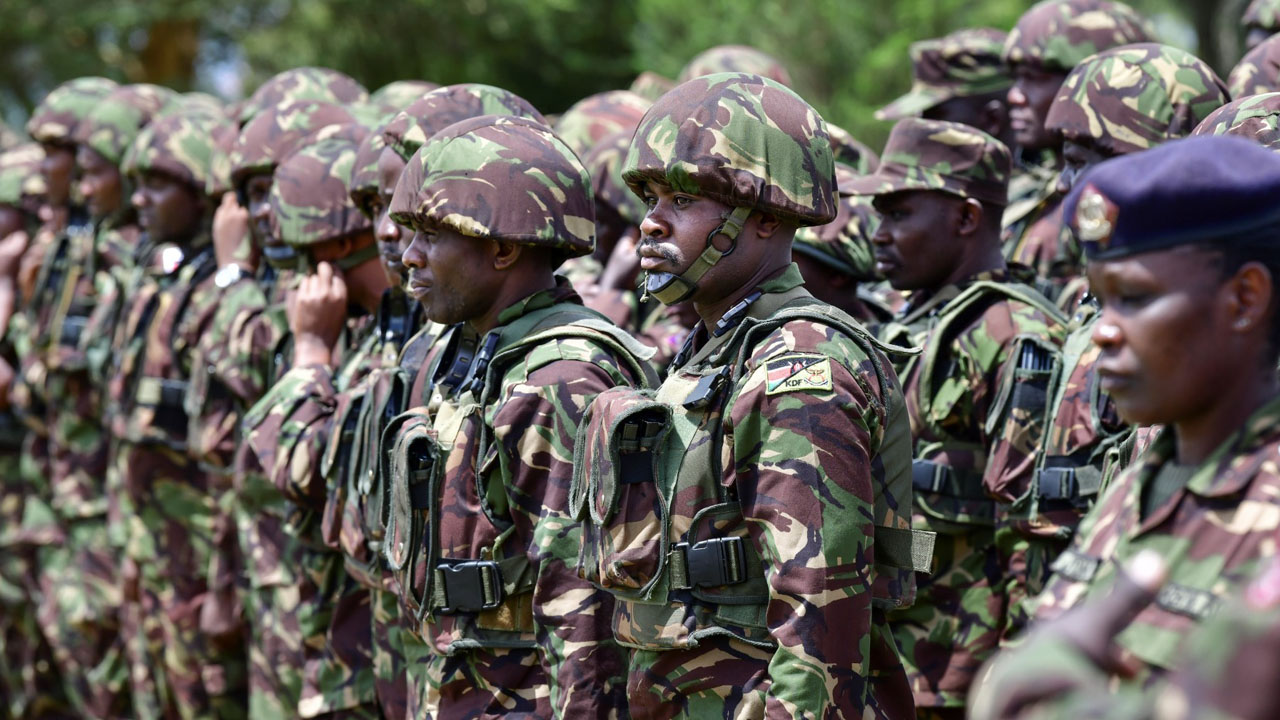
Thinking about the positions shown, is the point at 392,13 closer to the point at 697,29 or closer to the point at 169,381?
the point at 697,29

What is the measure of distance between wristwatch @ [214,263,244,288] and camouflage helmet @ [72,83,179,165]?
2204 mm

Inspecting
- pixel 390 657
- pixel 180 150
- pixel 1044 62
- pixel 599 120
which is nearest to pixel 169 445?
pixel 180 150

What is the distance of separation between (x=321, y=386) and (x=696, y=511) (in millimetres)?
2648

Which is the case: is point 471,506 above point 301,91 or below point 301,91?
above

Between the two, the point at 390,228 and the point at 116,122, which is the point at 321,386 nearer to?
the point at 390,228

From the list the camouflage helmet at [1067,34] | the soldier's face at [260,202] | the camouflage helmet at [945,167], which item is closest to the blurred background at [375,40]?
the camouflage helmet at [1067,34]

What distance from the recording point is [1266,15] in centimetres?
807

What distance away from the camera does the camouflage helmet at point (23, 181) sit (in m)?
11.6

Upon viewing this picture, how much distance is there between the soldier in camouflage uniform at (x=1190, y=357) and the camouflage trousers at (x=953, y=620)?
295cm

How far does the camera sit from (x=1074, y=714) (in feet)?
7.47

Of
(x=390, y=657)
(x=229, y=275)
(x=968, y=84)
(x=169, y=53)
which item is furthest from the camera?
(x=169, y=53)

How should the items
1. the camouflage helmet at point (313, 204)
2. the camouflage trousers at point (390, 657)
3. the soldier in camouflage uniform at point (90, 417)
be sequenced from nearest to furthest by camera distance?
1. the camouflage trousers at point (390, 657)
2. the camouflage helmet at point (313, 204)
3. the soldier in camouflage uniform at point (90, 417)

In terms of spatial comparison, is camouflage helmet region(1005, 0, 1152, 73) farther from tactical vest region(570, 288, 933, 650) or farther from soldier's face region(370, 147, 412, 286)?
tactical vest region(570, 288, 933, 650)

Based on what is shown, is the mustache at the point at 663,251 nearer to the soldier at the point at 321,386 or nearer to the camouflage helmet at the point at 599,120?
the soldier at the point at 321,386
